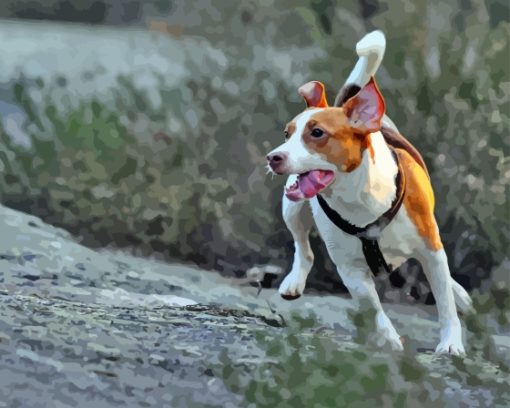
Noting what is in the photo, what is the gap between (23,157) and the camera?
7.34ft

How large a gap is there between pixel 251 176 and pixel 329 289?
342mm

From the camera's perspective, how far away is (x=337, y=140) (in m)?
1.88

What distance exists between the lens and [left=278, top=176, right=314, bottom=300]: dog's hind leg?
2146 mm

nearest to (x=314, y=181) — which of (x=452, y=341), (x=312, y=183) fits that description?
(x=312, y=183)

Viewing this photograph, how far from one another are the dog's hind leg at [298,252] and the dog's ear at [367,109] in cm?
31

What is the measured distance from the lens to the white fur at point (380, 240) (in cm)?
191

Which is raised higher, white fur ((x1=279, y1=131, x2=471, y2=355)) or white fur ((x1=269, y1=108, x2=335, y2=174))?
white fur ((x1=269, y1=108, x2=335, y2=174))

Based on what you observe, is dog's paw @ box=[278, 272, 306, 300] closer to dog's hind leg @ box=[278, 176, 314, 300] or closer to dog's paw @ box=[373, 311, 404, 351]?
dog's hind leg @ box=[278, 176, 314, 300]

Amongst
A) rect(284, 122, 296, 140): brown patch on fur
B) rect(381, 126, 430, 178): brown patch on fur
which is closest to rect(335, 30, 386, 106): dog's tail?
rect(381, 126, 430, 178): brown patch on fur

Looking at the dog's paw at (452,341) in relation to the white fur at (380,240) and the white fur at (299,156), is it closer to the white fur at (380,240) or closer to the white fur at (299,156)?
the white fur at (380,240)

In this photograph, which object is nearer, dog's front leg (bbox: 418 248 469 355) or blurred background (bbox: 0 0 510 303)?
dog's front leg (bbox: 418 248 469 355)

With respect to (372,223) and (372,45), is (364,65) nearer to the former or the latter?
(372,45)

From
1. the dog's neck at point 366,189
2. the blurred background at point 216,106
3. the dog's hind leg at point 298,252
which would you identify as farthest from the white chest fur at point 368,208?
the blurred background at point 216,106

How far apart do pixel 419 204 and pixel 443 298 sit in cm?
21
